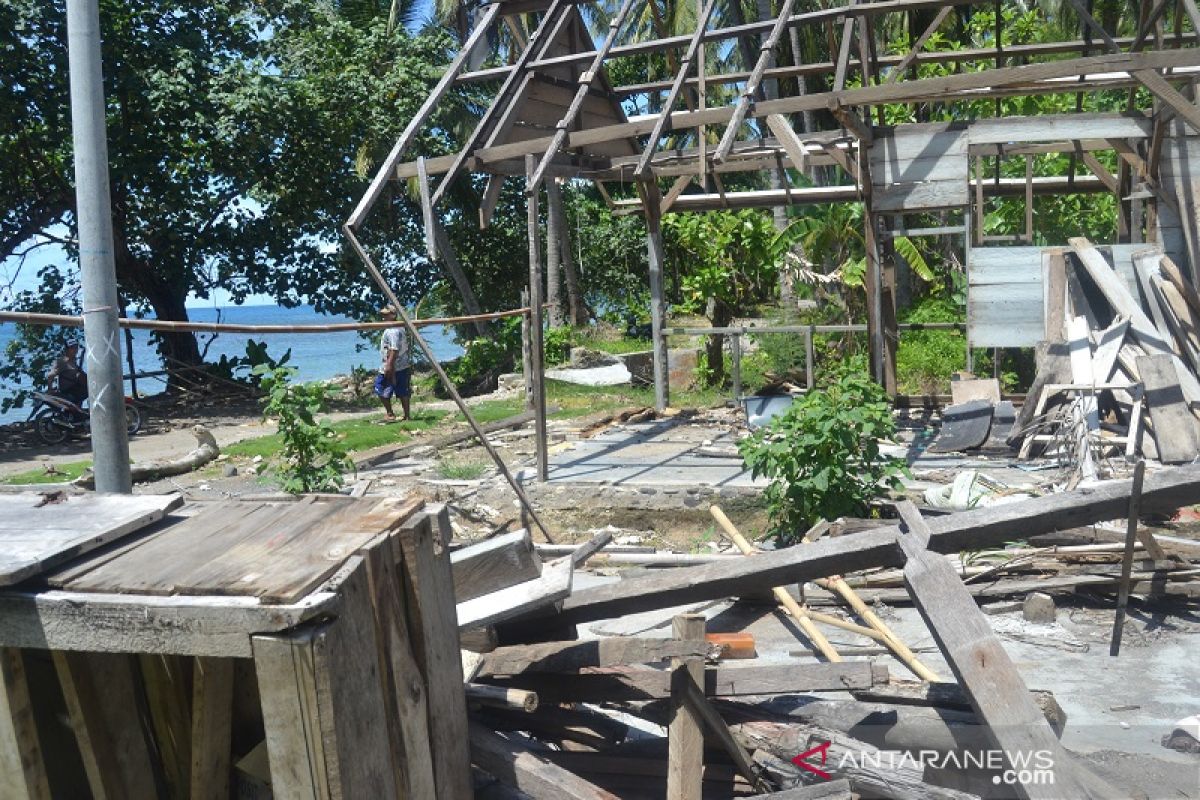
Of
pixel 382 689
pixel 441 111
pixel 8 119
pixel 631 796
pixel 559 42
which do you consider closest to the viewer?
pixel 382 689

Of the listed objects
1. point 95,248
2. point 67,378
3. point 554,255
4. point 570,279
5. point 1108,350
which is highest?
point 95,248

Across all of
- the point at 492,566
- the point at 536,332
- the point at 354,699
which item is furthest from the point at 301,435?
the point at 354,699

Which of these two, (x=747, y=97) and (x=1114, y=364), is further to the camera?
(x=1114, y=364)

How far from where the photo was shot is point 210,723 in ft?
10.5

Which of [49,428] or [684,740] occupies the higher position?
[684,740]

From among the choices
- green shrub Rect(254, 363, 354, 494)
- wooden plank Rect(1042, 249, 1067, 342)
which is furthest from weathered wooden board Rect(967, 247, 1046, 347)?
green shrub Rect(254, 363, 354, 494)

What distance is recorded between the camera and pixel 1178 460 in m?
8.87

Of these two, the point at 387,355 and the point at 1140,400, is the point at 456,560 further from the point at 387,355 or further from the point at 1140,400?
the point at 387,355

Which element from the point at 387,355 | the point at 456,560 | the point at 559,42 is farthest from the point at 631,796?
the point at 387,355

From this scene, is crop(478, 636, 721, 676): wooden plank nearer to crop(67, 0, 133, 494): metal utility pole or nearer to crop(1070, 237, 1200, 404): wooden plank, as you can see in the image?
crop(67, 0, 133, 494): metal utility pole

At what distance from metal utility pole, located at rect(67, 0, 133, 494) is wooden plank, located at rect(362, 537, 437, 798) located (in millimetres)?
2607

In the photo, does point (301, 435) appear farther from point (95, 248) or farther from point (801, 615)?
point (801, 615)

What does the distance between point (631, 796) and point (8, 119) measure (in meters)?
18.8

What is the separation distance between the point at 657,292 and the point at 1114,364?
6.02m
